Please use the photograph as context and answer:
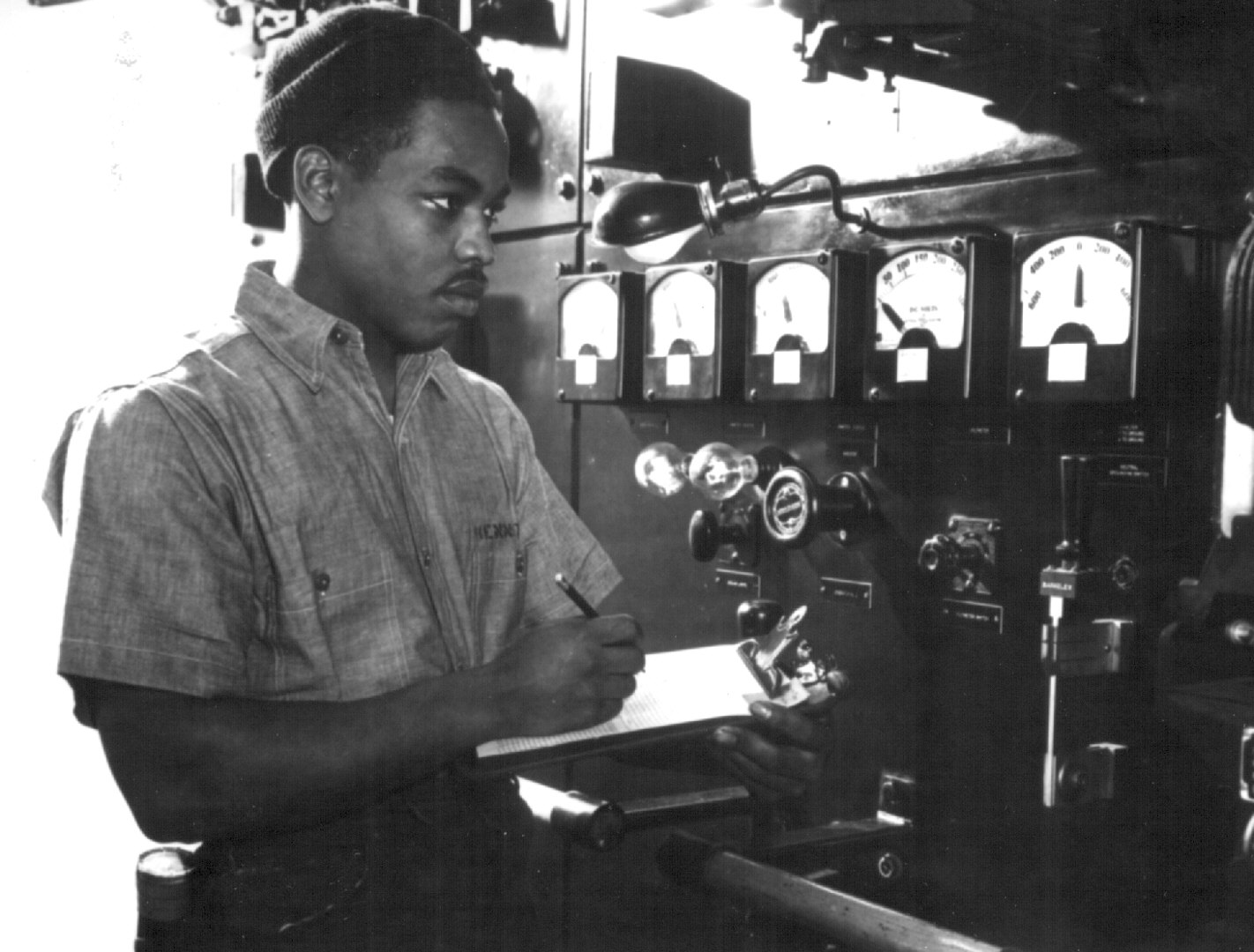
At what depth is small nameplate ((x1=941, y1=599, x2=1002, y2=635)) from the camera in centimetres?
180

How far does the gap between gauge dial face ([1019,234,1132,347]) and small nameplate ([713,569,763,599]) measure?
2.13ft

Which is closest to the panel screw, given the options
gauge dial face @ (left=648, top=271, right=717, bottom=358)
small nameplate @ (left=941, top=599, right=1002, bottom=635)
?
small nameplate @ (left=941, top=599, right=1002, bottom=635)

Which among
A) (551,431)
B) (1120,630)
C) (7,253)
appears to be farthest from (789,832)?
(7,253)

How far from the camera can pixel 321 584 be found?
1273 mm

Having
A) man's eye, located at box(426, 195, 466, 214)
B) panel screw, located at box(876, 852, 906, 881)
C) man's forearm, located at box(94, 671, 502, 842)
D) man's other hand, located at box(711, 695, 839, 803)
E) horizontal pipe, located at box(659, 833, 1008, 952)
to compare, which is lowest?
panel screw, located at box(876, 852, 906, 881)

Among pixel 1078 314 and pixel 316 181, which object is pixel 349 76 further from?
pixel 1078 314

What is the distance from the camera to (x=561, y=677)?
4.06 feet

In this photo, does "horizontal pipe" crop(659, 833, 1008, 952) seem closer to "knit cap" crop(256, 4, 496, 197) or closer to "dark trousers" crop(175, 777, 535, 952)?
"dark trousers" crop(175, 777, 535, 952)

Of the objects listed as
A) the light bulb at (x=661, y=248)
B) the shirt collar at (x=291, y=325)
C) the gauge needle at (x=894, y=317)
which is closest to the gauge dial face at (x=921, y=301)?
the gauge needle at (x=894, y=317)

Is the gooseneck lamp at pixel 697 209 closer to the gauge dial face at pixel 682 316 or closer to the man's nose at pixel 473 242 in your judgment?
the gauge dial face at pixel 682 316

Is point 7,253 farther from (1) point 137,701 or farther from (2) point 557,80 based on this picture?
(1) point 137,701

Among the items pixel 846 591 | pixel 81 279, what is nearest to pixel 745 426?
pixel 846 591

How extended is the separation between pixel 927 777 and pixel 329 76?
1276 mm

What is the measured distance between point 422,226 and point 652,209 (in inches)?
27.9
